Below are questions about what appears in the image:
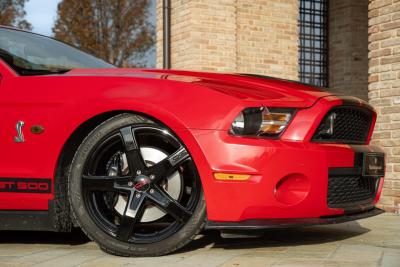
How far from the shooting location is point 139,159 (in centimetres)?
368

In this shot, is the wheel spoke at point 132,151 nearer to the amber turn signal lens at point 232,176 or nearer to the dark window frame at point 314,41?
the amber turn signal lens at point 232,176

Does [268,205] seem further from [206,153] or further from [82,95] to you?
[82,95]

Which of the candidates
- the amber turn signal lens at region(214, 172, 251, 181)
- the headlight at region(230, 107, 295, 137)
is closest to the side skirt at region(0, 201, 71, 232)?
the amber turn signal lens at region(214, 172, 251, 181)

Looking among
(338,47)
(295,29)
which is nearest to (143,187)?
(295,29)

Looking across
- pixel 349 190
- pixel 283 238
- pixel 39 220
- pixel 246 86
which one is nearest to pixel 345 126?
pixel 349 190

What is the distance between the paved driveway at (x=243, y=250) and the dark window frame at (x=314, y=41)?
760 cm

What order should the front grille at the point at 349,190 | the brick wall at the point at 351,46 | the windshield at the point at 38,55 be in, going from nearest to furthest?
1. the front grille at the point at 349,190
2. the windshield at the point at 38,55
3. the brick wall at the point at 351,46

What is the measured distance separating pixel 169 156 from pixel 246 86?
24.7 inches

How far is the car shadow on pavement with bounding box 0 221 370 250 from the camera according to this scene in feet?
13.6

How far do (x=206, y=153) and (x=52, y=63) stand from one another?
164cm

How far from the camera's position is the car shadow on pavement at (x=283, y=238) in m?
4.11

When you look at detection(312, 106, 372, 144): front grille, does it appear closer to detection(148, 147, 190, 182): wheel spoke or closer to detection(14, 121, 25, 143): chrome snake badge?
detection(148, 147, 190, 182): wheel spoke

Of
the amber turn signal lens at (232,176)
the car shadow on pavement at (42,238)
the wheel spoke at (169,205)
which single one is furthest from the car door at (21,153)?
the amber turn signal lens at (232,176)

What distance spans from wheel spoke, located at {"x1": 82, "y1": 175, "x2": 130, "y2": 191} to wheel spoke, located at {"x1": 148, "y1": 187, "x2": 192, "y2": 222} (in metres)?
0.19
